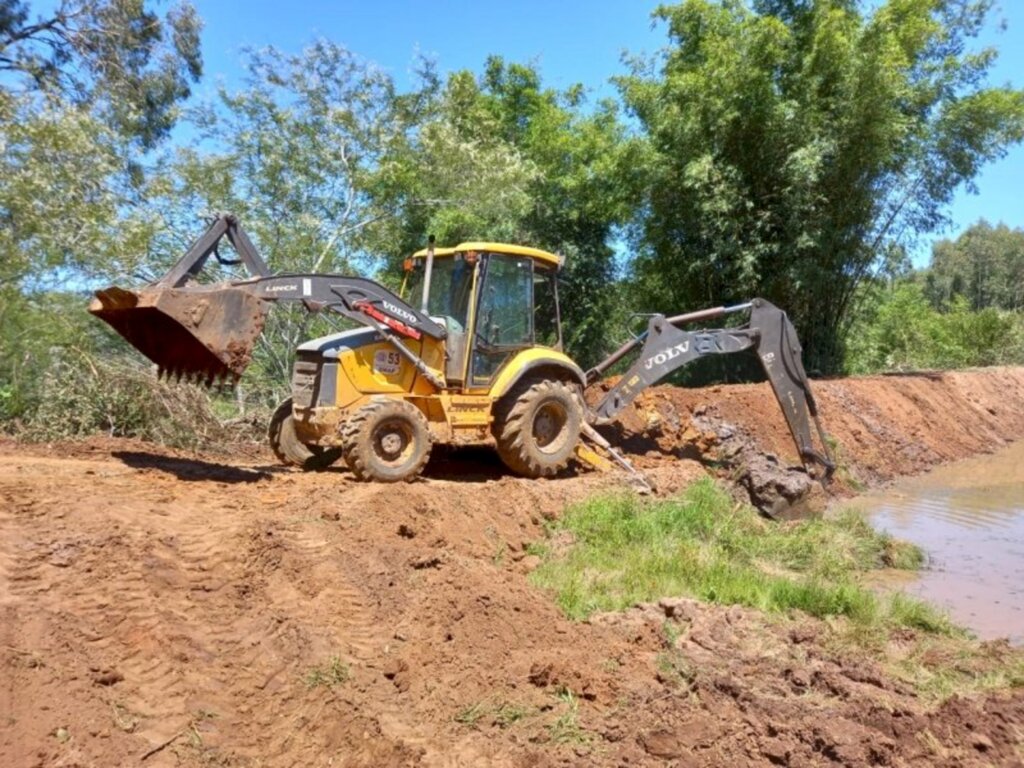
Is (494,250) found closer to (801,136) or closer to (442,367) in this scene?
(442,367)

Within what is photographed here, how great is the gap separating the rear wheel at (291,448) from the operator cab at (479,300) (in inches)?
64.9

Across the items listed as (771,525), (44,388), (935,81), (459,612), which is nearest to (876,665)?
(459,612)

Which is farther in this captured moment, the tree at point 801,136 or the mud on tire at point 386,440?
the tree at point 801,136

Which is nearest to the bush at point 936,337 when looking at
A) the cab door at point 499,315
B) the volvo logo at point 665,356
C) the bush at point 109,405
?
the volvo logo at point 665,356

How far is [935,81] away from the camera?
62.3 ft

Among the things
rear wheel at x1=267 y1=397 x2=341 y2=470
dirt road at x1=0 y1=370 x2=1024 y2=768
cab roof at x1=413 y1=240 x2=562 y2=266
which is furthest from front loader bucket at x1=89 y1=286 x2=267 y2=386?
cab roof at x1=413 y1=240 x2=562 y2=266

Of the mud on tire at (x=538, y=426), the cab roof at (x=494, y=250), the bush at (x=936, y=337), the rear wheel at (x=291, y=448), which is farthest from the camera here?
the bush at (x=936, y=337)

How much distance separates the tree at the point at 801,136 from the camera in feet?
57.1

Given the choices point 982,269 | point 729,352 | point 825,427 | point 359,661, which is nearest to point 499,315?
point 729,352

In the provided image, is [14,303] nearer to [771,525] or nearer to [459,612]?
[459,612]

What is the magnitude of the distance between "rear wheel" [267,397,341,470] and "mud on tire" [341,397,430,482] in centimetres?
136

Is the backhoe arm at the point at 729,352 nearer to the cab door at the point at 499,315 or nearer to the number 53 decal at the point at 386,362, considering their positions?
the cab door at the point at 499,315

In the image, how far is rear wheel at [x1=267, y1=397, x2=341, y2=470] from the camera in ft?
30.0

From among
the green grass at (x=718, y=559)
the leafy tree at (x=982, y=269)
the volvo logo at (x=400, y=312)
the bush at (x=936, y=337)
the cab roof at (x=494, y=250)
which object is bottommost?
the green grass at (x=718, y=559)
